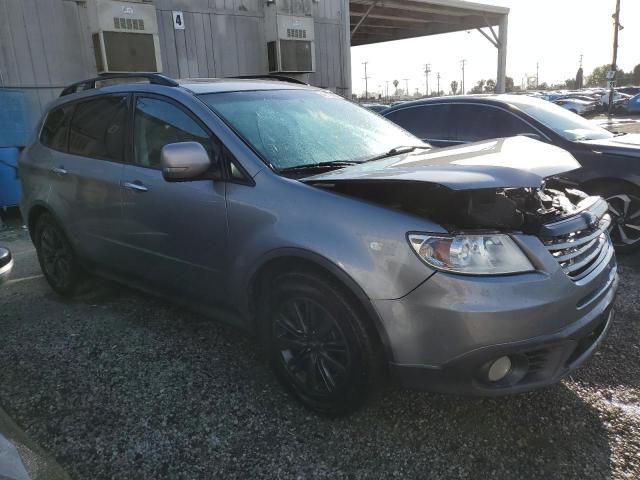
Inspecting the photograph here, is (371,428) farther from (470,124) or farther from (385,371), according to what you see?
(470,124)

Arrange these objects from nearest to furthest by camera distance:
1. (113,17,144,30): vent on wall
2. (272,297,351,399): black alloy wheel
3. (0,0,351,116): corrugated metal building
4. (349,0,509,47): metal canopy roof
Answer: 1. (272,297,351,399): black alloy wheel
2. (0,0,351,116): corrugated metal building
3. (113,17,144,30): vent on wall
4. (349,0,509,47): metal canopy roof

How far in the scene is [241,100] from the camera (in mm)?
3057

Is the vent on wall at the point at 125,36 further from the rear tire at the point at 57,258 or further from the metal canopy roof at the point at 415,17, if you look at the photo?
the metal canopy roof at the point at 415,17

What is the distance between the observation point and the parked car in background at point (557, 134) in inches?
189

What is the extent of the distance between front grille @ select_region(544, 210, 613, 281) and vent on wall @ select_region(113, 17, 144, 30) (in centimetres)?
793

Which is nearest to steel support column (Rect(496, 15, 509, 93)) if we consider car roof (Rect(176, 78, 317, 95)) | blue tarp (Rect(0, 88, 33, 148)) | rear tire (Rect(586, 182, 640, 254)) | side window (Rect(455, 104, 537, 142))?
side window (Rect(455, 104, 537, 142))

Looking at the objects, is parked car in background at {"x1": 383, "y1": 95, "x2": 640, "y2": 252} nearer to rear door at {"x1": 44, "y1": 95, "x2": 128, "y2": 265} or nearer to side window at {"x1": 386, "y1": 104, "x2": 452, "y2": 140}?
side window at {"x1": 386, "y1": 104, "x2": 452, "y2": 140}

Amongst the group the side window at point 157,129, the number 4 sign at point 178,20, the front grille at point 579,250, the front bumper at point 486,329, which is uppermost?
the number 4 sign at point 178,20

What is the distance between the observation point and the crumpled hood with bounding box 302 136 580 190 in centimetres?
206

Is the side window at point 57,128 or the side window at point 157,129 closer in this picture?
the side window at point 157,129

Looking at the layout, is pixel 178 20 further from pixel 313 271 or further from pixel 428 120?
pixel 313 271

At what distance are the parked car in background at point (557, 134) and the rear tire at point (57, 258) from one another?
3964 millimetres

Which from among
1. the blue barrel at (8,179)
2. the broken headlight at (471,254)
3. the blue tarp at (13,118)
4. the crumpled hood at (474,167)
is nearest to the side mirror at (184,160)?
the crumpled hood at (474,167)

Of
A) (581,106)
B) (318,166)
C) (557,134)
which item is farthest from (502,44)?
(318,166)
